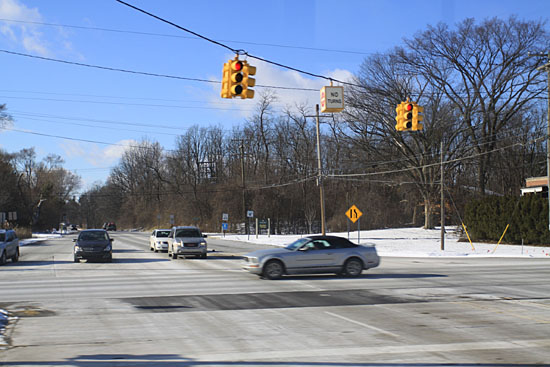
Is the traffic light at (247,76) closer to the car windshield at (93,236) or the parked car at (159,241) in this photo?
the car windshield at (93,236)

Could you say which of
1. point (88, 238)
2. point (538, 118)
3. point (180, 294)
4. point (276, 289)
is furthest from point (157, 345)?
point (538, 118)

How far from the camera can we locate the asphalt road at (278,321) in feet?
→ 26.6

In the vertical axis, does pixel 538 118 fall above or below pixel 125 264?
above

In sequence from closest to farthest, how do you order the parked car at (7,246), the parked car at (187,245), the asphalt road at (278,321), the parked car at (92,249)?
the asphalt road at (278,321), the parked car at (7,246), the parked car at (92,249), the parked car at (187,245)

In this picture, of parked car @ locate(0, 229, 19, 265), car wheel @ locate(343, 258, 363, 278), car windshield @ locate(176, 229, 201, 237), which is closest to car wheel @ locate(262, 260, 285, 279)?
car wheel @ locate(343, 258, 363, 278)

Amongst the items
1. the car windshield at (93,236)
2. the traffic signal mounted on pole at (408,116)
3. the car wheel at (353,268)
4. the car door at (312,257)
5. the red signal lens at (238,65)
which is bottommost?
the car wheel at (353,268)

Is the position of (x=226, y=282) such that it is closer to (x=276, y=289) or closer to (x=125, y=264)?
(x=276, y=289)

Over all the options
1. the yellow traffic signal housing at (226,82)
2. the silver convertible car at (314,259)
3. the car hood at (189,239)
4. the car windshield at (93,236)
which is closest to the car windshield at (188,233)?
the car hood at (189,239)

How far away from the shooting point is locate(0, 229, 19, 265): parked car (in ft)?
85.6

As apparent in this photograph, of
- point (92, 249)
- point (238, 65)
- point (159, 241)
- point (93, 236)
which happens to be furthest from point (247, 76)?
point (159, 241)

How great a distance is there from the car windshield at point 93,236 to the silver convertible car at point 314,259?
11.2 meters

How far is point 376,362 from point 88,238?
22.8 metres

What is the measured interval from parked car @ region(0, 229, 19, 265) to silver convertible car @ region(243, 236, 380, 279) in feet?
42.2

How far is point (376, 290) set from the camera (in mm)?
15953
